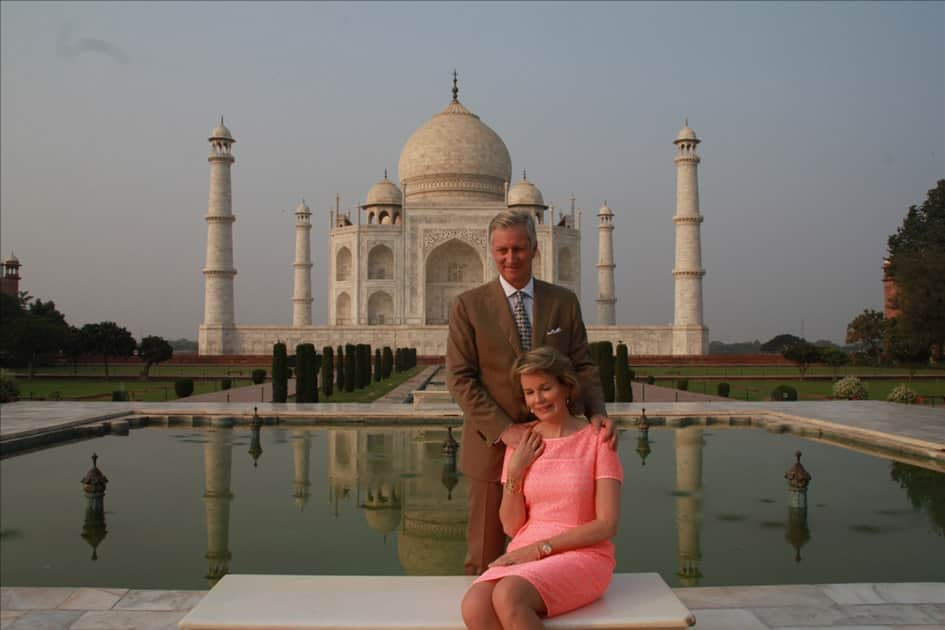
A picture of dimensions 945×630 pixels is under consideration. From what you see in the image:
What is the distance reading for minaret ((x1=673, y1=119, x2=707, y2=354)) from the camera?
25.7 m

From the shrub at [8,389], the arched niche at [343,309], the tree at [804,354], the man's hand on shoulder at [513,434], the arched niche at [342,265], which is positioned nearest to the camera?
the man's hand on shoulder at [513,434]

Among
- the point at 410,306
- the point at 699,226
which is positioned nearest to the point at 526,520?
the point at 699,226

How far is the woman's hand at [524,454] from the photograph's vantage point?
2.12m

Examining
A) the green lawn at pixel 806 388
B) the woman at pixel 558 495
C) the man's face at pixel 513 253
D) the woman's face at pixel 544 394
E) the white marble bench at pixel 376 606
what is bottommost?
the white marble bench at pixel 376 606

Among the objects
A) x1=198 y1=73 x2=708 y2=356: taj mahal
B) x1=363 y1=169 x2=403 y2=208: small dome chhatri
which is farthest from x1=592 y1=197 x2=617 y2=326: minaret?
x1=363 y1=169 x2=403 y2=208: small dome chhatri

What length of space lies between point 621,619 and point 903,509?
3.89 meters

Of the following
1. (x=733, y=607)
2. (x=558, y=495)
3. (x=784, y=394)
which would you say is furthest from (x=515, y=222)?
(x=784, y=394)

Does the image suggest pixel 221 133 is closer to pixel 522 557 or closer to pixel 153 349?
pixel 153 349

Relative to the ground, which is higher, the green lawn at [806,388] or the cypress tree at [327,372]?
the cypress tree at [327,372]

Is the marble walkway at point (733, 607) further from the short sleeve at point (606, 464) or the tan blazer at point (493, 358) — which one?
the tan blazer at point (493, 358)

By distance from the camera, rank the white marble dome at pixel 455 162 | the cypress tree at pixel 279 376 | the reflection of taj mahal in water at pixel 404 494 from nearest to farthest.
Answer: the reflection of taj mahal in water at pixel 404 494 < the cypress tree at pixel 279 376 < the white marble dome at pixel 455 162

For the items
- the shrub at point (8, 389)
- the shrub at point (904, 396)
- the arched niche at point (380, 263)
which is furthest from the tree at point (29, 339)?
the shrub at point (904, 396)

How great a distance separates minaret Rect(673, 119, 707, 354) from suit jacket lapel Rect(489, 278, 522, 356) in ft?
79.7

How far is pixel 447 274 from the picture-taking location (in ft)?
102
